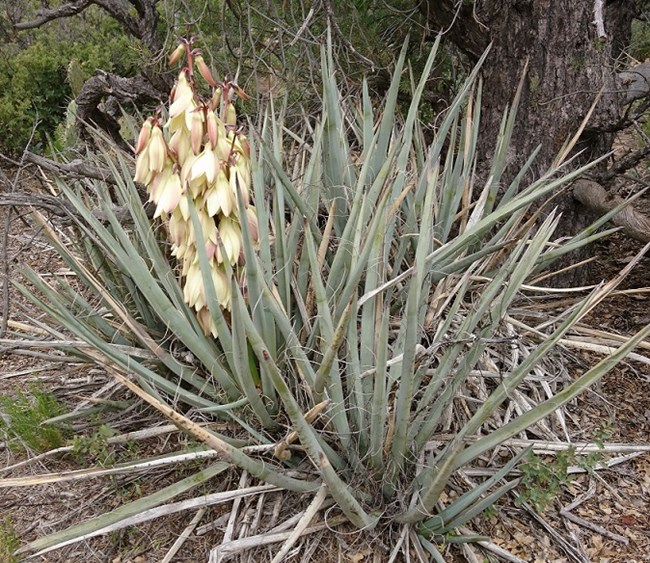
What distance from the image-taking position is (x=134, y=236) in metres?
2.35

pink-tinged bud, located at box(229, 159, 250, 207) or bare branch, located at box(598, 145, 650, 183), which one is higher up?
pink-tinged bud, located at box(229, 159, 250, 207)

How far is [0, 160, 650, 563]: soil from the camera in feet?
5.89

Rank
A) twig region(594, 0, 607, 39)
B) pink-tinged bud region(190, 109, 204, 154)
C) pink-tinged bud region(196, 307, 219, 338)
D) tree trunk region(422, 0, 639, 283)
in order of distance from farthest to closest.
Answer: tree trunk region(422, 0, 639, 283)
twig region(594, 0, 607, 39)
pink-tinged bud region(196, 307, 219, 338)
pink-tinged bud region(190, 109, 204, 154)

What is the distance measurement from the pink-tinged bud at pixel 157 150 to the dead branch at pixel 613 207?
1.55 meters

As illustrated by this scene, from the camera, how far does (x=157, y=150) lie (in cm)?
168

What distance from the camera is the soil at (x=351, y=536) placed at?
5.89ft

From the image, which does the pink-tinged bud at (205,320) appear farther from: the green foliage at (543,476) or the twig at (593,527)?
the twig at (593,527)

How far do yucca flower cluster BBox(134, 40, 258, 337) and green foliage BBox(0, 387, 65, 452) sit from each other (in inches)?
27.8

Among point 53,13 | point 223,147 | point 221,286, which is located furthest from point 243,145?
point 53,13

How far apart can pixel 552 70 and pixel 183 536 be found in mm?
2213

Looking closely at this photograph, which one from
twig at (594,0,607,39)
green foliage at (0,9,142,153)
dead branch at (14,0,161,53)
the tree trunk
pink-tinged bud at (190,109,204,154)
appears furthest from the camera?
green foliage at (0,9,142,153)

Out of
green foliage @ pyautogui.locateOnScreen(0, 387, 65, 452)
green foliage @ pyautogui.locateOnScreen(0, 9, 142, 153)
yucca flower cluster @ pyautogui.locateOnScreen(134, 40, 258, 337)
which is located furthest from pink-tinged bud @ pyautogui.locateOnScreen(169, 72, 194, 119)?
green foliage @ pyautogui.locateOnScreen(0, 9, 142, 153)

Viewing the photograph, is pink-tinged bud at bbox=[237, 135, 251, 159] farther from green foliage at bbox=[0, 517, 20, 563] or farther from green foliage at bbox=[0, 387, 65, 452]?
green foliage at bbox=[0, 517, 20, 563]

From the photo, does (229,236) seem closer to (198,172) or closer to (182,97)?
(198,172)
